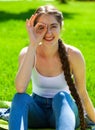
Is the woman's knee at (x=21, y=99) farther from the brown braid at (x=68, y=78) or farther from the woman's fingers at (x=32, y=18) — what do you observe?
the woman's fingers at (x=32, y=18)

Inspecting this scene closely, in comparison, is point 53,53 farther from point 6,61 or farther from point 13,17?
point 13,17

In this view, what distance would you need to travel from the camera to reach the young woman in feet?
13.4

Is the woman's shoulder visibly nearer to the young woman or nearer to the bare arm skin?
the young woman

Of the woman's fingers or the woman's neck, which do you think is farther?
the woman's neck

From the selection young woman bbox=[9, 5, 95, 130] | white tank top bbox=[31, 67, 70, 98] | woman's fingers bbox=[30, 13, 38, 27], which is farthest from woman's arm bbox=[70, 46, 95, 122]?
woman's fingers bbox=[30, 13, 38, 27]

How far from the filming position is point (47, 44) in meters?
4.25

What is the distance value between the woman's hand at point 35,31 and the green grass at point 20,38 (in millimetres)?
664

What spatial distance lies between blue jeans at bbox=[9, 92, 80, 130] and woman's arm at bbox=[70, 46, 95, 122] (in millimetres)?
170

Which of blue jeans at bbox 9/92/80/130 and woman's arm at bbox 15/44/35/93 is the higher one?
woman's arm at bbox 15/44/35/93

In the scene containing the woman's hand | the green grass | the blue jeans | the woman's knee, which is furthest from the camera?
the green grass


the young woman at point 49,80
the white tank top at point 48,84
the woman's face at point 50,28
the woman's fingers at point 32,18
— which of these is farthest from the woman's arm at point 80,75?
the woman's fingers at point 32,18

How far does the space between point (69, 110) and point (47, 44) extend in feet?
2.19

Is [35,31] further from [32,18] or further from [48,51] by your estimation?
[48,51]

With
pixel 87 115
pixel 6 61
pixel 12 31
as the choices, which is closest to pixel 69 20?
pixel 12 31
